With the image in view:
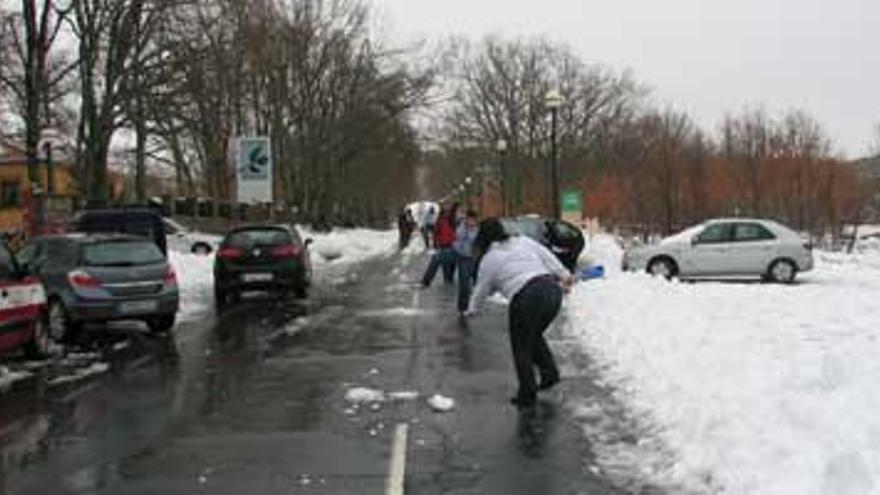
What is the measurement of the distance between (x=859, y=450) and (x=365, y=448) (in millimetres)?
3634

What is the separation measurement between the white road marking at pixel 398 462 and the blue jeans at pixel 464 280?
1095cm

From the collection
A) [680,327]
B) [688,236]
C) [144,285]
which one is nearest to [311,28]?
[688,236]

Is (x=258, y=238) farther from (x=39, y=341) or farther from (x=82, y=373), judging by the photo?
(x=82, y=373)

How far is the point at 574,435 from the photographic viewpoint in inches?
399

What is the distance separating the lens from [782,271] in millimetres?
30500

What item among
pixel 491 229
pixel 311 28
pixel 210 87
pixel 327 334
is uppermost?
pixel 311 28

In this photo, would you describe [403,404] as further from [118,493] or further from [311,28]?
[311,28]

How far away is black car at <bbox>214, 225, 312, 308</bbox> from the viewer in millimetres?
26156

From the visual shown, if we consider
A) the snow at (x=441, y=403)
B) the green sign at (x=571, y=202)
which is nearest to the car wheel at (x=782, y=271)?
the green sign at (x=571, y=202)

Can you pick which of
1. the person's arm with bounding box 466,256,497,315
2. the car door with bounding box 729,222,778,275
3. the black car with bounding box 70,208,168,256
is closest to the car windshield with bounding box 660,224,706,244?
the car door with bounding box 729,222,778,275

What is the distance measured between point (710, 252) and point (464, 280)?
1070 centimetres

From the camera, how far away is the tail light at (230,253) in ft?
86.3

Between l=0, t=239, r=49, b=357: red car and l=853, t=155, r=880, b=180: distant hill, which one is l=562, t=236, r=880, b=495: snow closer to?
l=0, t=239, r=49, b=357: red car

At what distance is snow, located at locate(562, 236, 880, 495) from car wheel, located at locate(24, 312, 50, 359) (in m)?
6.40
